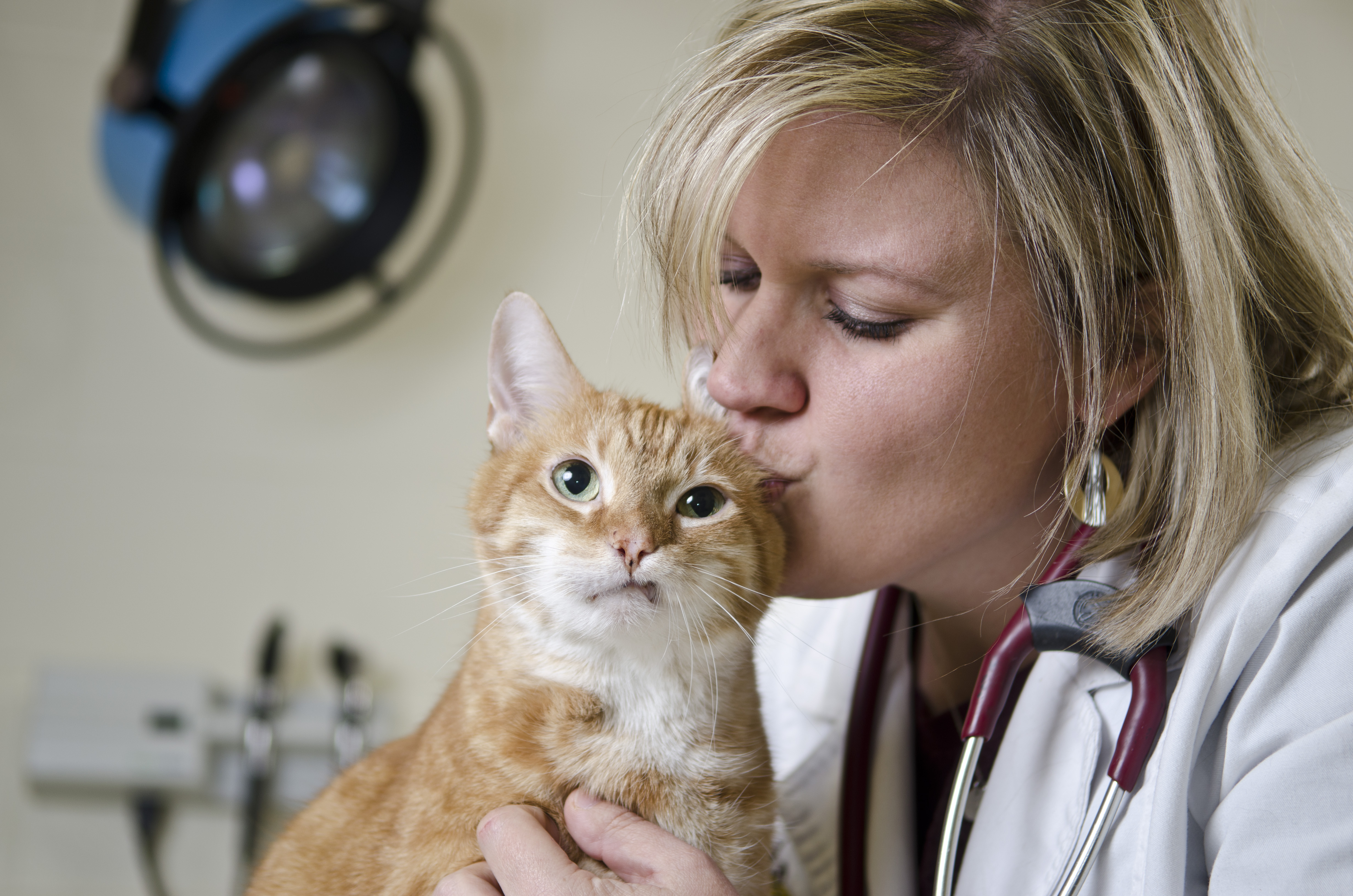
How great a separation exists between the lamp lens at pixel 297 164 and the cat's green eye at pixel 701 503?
148 centimetres

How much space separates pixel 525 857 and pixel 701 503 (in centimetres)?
41

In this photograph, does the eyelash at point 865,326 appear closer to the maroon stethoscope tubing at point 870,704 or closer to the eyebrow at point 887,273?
the eyebrow at point 887,273

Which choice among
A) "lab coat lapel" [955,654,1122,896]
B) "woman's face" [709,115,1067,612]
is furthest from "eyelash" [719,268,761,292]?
"lab coat lapel" [955,654,1122,896]

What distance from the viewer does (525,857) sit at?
80cm

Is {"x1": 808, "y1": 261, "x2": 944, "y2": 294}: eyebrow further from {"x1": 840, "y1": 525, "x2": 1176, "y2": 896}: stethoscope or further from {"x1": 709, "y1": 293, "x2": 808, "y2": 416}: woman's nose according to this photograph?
{"x1": 840, "y1": 525, "x2": 1176, "y2": 896}: stethoscope

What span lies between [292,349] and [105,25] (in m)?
0.93

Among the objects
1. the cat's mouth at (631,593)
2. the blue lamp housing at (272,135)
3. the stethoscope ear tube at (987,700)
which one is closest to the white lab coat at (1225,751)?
the stethoscope ear tube at (987,700)

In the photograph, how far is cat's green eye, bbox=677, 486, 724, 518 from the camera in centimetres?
103

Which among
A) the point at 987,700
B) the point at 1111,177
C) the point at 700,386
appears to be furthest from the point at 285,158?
the point at 987,700

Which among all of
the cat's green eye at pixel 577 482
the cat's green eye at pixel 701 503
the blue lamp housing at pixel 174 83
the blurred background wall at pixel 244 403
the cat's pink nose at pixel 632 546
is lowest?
the cat's pink nose at pixel 632 546

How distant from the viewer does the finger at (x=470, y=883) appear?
0.81m

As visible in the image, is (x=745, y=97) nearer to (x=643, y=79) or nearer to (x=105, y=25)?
(x=643, y=79)

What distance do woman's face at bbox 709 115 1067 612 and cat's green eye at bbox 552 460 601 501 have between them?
0.17 meters

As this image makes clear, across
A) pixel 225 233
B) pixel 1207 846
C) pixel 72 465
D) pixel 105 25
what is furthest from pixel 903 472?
pixel 105 25
